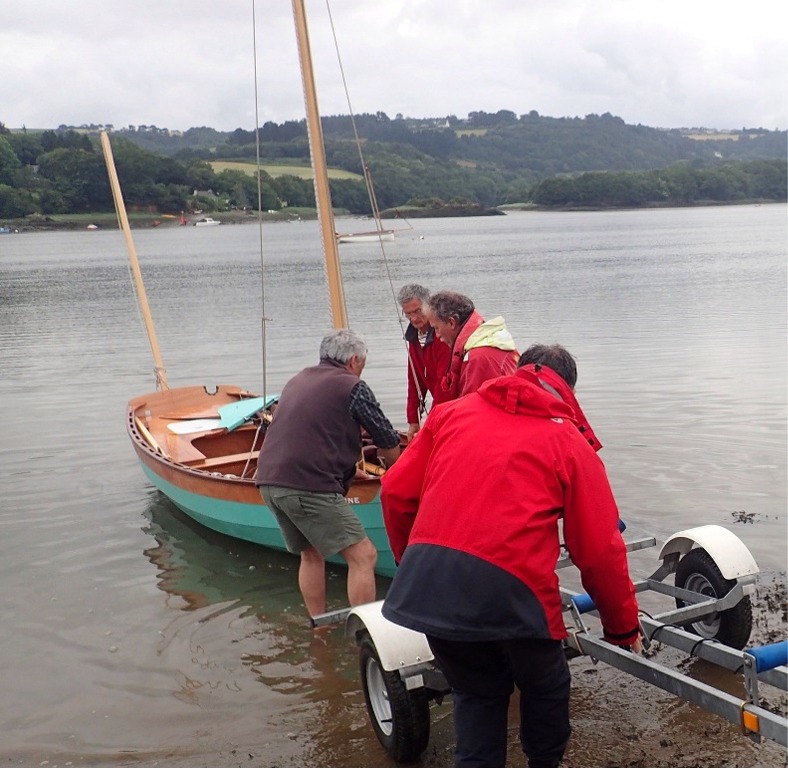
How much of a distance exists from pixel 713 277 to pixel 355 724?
33355 millimetres

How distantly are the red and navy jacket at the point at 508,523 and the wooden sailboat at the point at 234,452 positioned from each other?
8.32 ft

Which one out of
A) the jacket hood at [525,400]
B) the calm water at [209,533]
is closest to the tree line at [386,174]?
the calm water at [209,533]

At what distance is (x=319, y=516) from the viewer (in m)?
5.91

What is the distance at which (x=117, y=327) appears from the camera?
28062 mm

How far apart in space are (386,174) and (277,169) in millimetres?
17631

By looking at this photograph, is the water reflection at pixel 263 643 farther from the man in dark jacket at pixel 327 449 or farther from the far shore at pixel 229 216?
the far shore at pixel 229 216

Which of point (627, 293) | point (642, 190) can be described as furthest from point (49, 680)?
point (642, 190)

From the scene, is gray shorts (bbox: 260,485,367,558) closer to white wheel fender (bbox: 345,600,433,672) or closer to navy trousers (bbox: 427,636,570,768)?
white wheel fender (bbox: 345,600,433,672)

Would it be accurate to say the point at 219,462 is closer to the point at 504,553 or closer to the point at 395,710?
the point at 395,710

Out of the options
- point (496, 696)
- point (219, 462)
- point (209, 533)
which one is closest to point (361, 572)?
point (496, 696)

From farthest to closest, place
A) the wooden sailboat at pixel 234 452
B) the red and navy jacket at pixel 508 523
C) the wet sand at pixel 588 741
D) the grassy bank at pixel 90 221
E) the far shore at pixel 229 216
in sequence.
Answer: the far shore at pixel 229 216 < the grassy bank at pixel 90 221 < the wooden sailboat at pixel 234 452 < the wet sand at pixel 588 741 < the red and navy jacket at pixel 508 523

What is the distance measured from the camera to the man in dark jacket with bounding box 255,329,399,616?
5.79 metres

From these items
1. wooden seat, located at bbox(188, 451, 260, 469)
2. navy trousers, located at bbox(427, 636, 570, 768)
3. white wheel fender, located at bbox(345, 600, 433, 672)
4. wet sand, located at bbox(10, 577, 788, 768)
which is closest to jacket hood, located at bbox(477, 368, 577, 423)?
navy trousers, located at bbox(427, 636, 570, 768)

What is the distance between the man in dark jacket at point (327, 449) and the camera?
579cm
